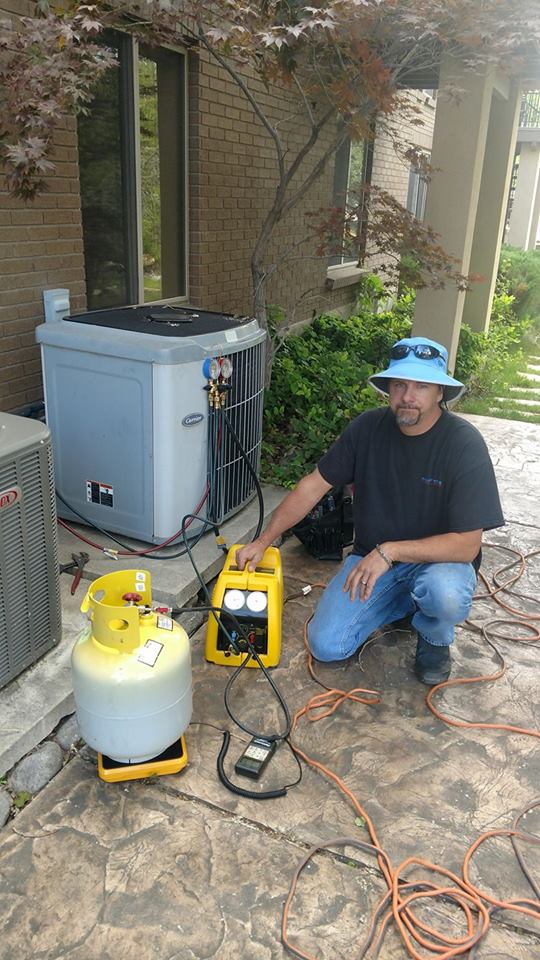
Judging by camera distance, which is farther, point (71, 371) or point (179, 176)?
point (179, 176)

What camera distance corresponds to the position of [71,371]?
3.18m

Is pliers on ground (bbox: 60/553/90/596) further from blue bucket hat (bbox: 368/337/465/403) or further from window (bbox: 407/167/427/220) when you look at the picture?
window (bbox: 407/167/427/220)

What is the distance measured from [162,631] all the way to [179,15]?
2.86m

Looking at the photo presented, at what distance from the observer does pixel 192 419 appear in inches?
123

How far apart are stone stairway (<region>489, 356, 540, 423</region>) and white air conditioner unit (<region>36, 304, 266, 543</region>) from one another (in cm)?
393

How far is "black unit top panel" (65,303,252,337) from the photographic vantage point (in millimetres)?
3182

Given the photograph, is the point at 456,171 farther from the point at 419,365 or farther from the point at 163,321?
the point at 419,365

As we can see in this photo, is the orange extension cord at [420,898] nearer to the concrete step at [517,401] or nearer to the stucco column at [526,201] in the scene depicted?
the concrete step at [517,401]

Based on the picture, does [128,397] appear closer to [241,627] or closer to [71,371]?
[71,371]

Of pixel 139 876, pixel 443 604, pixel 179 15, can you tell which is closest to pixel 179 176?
pixel 179 15

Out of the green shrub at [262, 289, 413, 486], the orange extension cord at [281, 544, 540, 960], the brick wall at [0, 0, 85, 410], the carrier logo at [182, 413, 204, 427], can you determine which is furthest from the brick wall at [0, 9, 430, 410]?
the orange extension cord at [281, 544, 540, 960]

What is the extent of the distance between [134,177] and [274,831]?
387 cm

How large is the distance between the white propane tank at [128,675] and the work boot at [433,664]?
42.2 inches

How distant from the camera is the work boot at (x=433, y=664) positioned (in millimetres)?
2791
